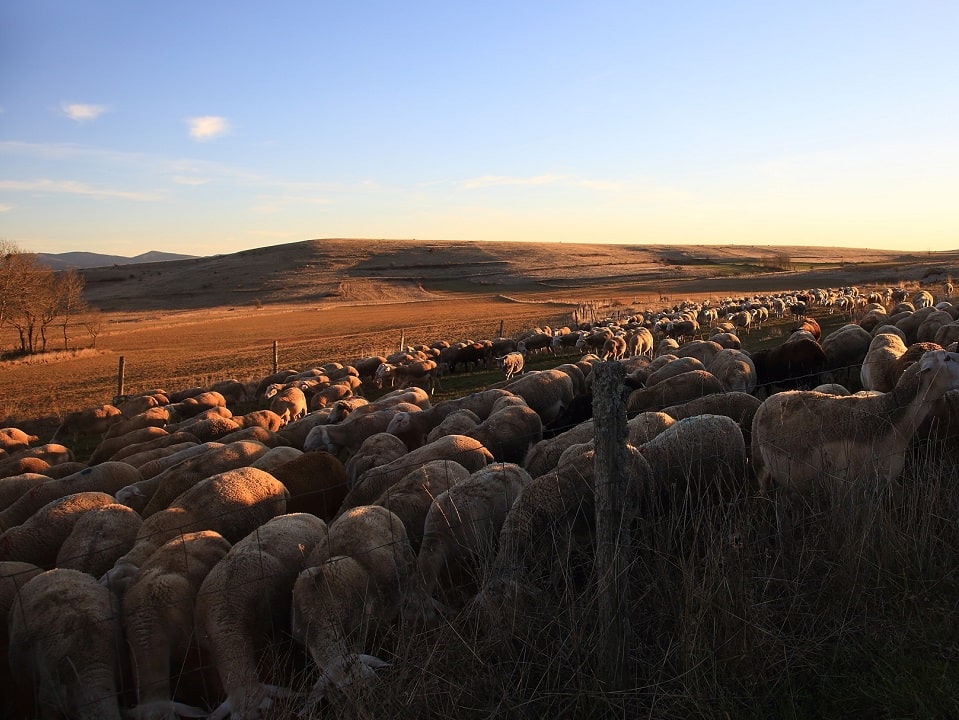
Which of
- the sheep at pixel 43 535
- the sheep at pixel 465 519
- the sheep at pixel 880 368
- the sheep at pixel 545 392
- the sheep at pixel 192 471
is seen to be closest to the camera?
the sheep at pixel 465 519

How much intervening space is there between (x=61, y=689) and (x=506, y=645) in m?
3.56

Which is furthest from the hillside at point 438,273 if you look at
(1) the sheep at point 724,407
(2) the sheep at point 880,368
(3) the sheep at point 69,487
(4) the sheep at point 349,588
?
(4) the sheep at point 349,588

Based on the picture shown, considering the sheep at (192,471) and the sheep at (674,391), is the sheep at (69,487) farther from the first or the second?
the sheep at (674,391)

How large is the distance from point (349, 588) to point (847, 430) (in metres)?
4.35

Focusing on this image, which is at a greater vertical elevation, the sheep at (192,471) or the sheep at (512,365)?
the sheep at (512,365)

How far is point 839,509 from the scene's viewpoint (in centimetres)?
452

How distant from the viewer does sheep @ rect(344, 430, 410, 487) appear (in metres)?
9.73

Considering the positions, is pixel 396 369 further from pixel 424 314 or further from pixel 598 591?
pixel 424 314

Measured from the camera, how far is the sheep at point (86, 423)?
17797 millimetres

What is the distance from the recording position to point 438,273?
364 ft

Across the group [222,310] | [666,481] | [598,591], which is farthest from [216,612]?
[222,310]

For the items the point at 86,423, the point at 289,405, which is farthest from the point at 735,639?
the point at 86,423

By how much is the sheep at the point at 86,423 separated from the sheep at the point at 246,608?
14.0 m

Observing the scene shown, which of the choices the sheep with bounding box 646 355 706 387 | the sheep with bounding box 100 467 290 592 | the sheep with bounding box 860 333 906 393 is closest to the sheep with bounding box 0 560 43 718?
the sheep with bounding box 100 467 290 592
